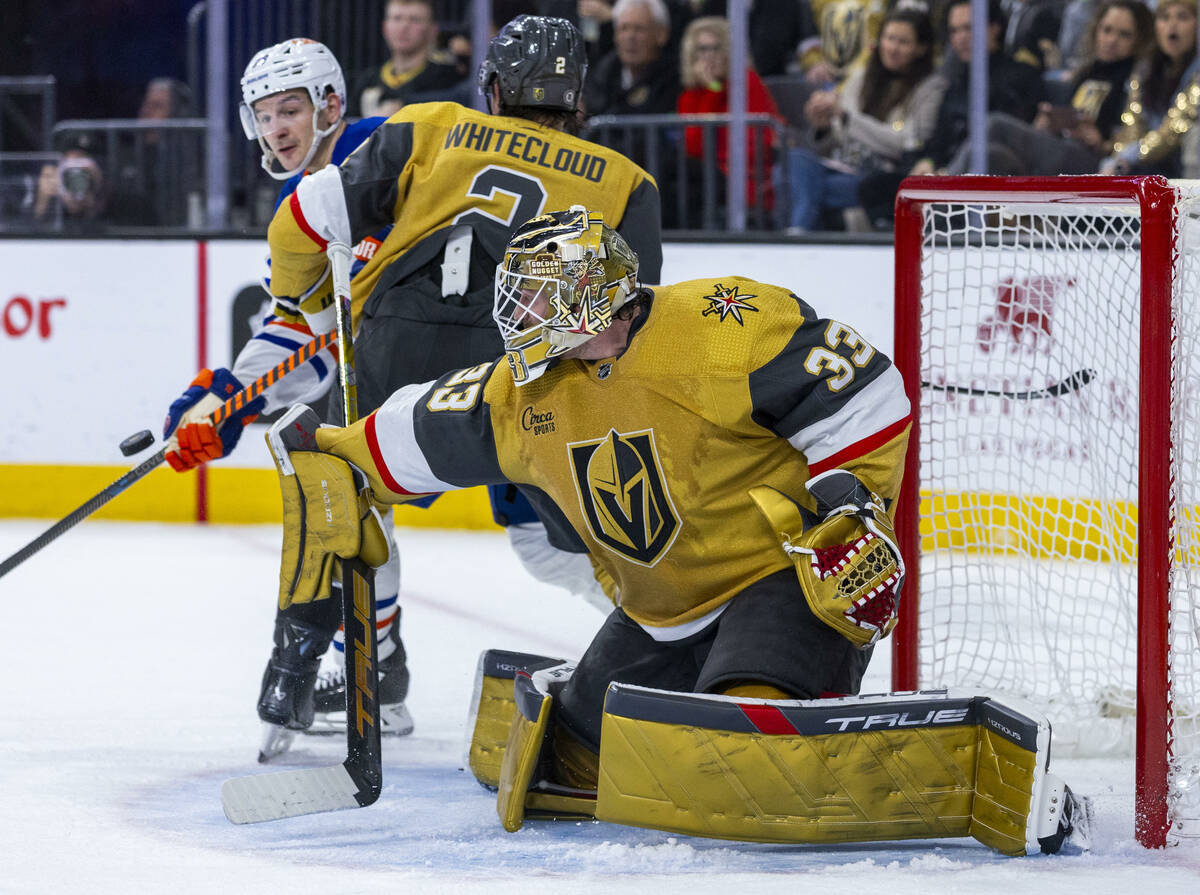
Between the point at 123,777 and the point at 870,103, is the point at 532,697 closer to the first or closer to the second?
the point at 123,777

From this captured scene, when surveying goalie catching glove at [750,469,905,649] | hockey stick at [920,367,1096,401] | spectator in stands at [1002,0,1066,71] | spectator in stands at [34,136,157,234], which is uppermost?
spectator in stands at [1002,0,1066,71]

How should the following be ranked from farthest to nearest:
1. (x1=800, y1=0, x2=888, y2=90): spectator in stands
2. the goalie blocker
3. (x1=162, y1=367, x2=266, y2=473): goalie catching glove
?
(x1=800, y1=0, x2=888, y2=90): spectator in stands → (x1=162, y1=367, x2=266, y2=473): goalie catching glove → the goalie blocker

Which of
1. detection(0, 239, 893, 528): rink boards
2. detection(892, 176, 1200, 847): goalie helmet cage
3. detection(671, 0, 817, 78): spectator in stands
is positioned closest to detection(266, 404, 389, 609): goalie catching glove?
detection(892, 176, 1200, 847): goalie helmet cage

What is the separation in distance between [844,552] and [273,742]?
1.14 meters

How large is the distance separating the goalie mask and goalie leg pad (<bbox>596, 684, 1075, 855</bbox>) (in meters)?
1.33

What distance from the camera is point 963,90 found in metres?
5.02

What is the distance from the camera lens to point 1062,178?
2.36 metres

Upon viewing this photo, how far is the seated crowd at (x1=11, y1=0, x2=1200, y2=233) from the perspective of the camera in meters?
4.95

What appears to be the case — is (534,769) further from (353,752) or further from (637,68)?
(637,68)

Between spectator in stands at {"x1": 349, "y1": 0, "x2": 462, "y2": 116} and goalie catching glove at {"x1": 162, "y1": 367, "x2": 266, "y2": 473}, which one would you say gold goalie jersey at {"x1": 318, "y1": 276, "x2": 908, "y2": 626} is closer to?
goalie catching glove at {"x1": 162, "y1": 367, "x2": 266, "y2": 473}

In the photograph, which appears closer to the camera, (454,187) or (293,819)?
(293,819)

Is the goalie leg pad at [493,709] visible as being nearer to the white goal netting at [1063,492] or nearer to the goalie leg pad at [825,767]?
the goalie leg pad at [825,767]

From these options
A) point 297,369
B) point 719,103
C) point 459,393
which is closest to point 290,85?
point 297,369

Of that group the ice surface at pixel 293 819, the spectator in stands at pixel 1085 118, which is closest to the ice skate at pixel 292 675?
the ice surface at pixel 293 819
